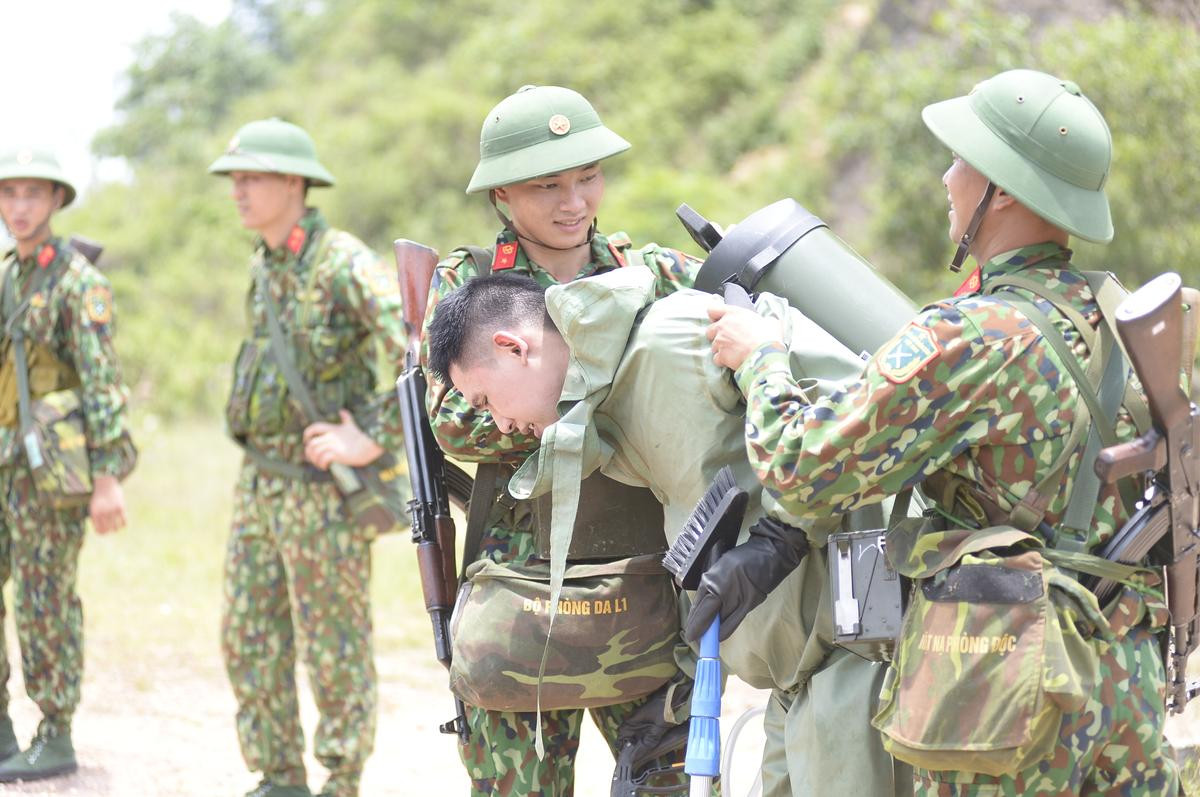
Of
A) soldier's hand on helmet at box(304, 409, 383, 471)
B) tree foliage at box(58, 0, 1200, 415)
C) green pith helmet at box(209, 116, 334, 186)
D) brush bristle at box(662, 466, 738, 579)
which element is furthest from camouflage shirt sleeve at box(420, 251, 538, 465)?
tree foliage at box(58, 0, 1200, 415)

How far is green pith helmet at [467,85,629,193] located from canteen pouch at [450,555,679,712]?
0.90 m

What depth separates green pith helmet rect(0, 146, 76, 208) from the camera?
17.7ft

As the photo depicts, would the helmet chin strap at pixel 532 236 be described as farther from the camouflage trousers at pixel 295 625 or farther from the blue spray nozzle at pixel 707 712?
the camouflage trousers at pixel 295 625

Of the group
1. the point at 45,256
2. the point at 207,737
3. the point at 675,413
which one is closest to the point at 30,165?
the point at 45,256

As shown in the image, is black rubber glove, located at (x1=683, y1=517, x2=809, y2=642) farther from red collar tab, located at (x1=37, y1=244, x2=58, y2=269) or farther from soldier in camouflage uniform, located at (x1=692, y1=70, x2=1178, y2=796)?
red collar tab, located at (x1=37, y1=244, x2=58, y2=269)

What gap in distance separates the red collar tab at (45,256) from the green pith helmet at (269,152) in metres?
0.86

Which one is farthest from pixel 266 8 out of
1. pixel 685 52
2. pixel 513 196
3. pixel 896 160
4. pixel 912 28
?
pixel 513 196

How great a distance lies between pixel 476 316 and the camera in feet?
9.75

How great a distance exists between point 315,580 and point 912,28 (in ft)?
40.1

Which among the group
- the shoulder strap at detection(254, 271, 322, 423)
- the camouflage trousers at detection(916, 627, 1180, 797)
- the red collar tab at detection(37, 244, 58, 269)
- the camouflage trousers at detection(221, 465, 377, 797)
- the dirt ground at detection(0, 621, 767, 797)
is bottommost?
the dirt ground at detection(0, 621, 767, 797)

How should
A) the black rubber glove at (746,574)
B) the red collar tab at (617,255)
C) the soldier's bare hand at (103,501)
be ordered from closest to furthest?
the black rubber glove at (746,574), the red collar tab at (617,255), the soldier's bare hand at (103,501)

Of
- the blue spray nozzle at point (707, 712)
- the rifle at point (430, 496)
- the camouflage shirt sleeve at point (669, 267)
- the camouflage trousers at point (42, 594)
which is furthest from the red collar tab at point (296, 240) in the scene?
the blue spray nozzle at point (707, 712)

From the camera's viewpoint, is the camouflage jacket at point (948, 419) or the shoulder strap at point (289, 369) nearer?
the camouflage jacket at point (948, 419)

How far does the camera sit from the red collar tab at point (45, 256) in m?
5.45
